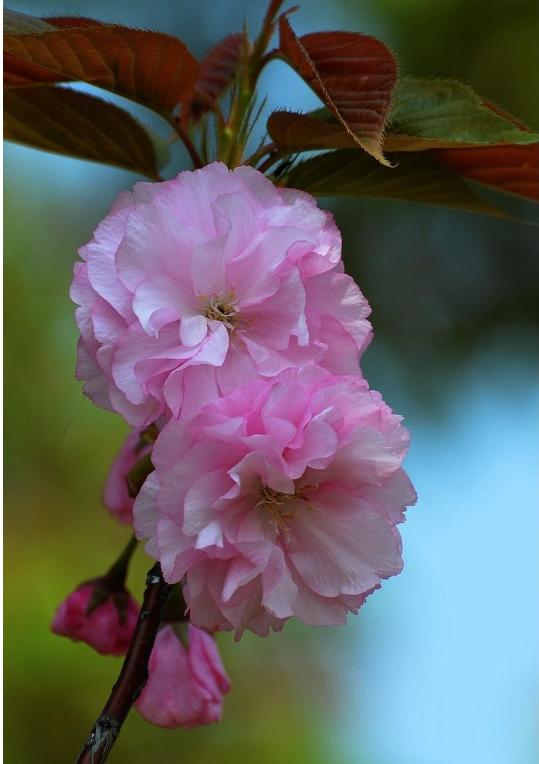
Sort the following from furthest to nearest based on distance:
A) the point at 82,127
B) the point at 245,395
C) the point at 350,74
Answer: the point at 82,127 → the point at 350,74 → the point at 245,395

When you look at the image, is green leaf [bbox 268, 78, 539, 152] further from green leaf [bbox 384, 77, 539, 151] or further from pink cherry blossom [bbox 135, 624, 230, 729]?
pink cherry blossom [bbox 135, 624, 230, 729]

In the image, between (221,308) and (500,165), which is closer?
(221,308)

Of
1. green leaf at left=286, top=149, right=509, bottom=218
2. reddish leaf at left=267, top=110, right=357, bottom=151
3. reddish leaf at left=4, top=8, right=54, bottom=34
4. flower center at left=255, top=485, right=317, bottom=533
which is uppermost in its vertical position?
reddish leaf at left=4, top=8, right=54, bottom=34

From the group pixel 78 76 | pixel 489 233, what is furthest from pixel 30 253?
pixel 78 76

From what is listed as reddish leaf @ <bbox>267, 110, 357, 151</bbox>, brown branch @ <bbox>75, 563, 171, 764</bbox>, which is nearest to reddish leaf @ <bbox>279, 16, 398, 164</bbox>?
reddish leaf @ <bbox>267, 110, 357, 151</bbox>

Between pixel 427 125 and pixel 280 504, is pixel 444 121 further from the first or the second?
pixel 280 504

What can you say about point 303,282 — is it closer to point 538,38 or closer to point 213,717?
point 213,717

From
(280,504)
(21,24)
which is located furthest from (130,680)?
(21,24)

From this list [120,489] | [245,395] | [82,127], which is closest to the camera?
[245,395]
